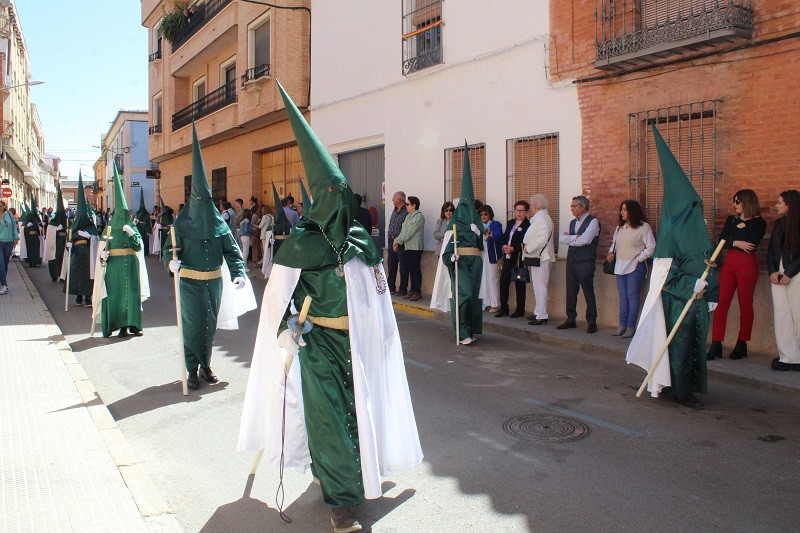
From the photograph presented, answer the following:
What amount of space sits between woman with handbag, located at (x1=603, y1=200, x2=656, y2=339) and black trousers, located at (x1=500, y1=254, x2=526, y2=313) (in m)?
1.87

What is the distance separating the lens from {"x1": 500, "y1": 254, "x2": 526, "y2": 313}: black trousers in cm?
1130

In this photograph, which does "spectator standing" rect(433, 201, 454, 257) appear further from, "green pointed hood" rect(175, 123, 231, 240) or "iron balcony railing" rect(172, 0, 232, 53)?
"iron balcony railing" rect(172, 0, 232, 53)

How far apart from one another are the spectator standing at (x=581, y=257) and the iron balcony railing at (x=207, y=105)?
49.6 feet

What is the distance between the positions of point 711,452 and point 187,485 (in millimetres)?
3732

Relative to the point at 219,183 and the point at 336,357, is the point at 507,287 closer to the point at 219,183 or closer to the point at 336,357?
the point at 336,357

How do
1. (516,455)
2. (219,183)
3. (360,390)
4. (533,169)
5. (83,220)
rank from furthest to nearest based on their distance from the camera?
1. (219,183)
2. (83,220)
3. (533,169)
4. (516,455)
5. (360,390)

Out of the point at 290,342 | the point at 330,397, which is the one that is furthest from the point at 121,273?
the point at 330,397

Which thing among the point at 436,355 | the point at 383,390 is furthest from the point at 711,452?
the point at 436,355

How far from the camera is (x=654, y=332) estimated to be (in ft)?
22.0

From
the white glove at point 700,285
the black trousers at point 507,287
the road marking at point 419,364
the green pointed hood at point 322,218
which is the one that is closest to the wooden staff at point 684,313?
the white glove at point 700,285

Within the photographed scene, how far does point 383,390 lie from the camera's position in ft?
13.7

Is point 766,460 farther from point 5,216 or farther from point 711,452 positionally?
point 5,216

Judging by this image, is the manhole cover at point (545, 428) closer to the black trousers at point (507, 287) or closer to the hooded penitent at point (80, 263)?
the black trousers at point (507, 287)

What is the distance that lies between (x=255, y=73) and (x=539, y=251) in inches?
513
